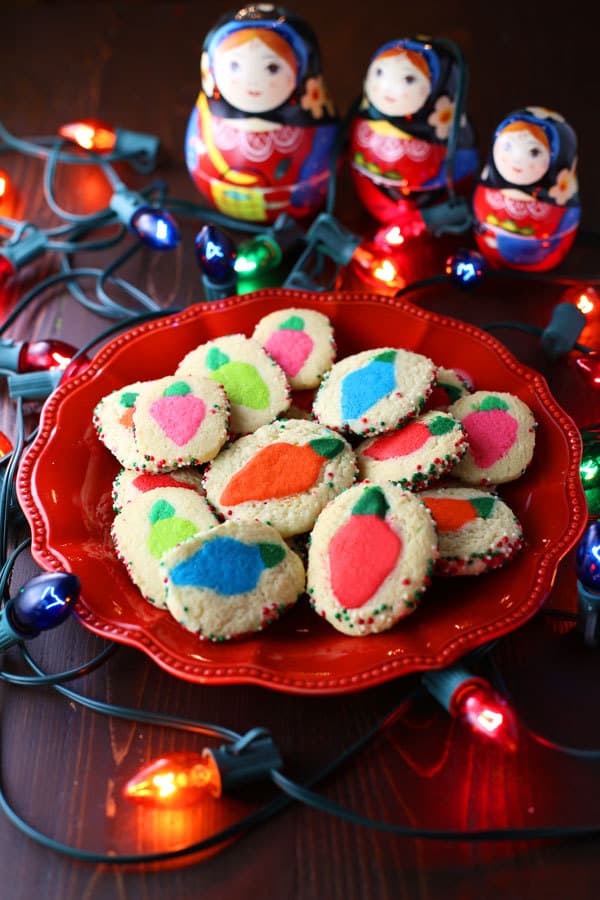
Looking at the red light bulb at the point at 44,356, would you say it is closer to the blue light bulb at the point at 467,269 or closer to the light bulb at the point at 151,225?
the light bulb at the point at 151,225

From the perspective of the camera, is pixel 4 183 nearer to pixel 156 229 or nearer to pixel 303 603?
pixel 156 229

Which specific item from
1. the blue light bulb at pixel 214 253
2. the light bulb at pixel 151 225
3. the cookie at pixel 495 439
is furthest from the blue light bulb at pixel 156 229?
the cookie at pixel 495 439

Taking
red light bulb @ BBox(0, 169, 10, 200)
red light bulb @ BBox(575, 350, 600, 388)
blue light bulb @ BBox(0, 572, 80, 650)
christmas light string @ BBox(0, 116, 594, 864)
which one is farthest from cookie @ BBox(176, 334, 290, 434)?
red light bulb @ BBox(0, 169, 10, 200)

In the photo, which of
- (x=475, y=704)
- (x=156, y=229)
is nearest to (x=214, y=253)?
(x=156, y=229)

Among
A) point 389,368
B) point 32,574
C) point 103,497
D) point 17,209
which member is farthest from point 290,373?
point 17,209

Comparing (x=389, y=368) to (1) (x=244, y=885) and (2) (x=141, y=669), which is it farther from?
(1) (x=244, y=885)

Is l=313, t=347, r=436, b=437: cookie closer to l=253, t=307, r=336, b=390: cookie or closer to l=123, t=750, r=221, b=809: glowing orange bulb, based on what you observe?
l=253, t=307, r=336, b=390: cookie
